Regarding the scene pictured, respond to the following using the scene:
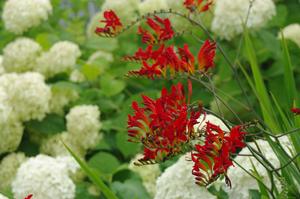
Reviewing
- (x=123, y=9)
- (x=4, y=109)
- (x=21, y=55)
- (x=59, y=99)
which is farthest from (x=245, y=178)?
(x=123, y=9)

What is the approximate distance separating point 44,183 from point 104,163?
38 cm

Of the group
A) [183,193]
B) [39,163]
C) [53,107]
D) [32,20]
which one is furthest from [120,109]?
[183,193]

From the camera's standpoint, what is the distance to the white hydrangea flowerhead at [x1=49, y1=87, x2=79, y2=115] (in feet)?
7.93

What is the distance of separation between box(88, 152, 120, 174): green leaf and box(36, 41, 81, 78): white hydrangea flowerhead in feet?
1.37

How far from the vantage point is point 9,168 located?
2.27 m

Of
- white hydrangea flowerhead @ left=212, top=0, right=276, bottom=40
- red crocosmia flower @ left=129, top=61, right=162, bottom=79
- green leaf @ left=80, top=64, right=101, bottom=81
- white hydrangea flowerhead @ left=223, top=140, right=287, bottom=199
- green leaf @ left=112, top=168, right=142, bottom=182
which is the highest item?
red crocosmia flower @ left=129, top=61, right=162, bottom=79

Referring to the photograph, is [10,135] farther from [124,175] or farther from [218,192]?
[218,192]

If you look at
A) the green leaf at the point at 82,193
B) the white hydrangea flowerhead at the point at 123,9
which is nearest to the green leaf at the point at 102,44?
the white hydrangea flowerhead at the point at 123,9

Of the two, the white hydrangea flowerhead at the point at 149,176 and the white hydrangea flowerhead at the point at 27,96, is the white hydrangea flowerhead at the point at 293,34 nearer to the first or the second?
the white hydrangea flowerhead at the point at 149,176

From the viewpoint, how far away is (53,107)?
242 cm

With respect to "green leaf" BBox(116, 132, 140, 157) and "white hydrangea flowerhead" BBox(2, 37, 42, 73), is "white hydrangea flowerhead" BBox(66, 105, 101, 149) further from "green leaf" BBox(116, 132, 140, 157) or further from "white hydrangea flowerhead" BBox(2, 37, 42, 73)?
"white hydrangea flowerhead" BBox(2, 37, 42, 73)

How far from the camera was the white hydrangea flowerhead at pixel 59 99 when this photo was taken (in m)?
2.42

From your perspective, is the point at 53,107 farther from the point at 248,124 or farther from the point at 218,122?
the point at 248,124

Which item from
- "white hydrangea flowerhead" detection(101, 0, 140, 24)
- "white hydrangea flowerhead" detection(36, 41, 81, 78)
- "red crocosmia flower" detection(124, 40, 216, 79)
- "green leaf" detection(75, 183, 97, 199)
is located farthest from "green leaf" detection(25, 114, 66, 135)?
"red crocosmia flower" detection(124, 40, 216, 79)
